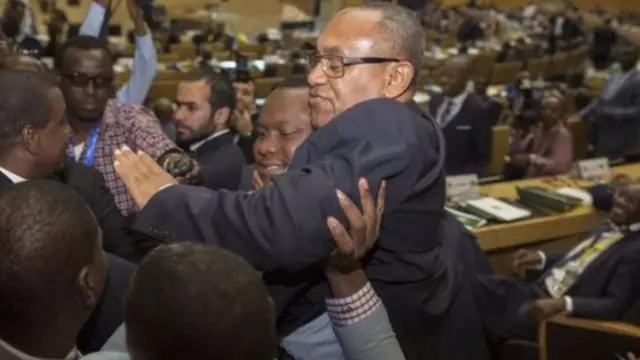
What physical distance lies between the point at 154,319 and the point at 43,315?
276 mm

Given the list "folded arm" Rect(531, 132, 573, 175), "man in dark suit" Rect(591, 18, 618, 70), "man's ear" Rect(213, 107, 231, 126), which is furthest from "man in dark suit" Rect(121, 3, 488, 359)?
"man in dark suit" Rect(591, 18, 618, 70)

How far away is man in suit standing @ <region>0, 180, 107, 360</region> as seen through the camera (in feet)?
4.44

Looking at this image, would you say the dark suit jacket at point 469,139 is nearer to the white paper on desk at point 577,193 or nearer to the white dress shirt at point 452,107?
the white dress shirt at point 452,107

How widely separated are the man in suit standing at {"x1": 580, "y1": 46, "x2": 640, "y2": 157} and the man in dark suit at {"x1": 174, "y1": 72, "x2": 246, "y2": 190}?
358 centimetres

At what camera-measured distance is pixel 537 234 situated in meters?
4.38

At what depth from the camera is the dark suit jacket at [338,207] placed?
145 cm

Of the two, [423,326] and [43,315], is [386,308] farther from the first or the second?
[43,315]

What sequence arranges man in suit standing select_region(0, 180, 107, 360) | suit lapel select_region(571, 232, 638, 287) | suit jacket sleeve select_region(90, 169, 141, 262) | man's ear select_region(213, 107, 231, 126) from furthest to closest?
man's ear select_region(213, 107, 231, 126) → suit lapel select_region(571, 232, 638, 287) → suit jacket sleeve select_region(90, 169, 141, 262) → man in suit standing select_region(0, 180, 107, 360)

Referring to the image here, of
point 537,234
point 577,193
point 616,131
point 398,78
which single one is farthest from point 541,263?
point 616,131

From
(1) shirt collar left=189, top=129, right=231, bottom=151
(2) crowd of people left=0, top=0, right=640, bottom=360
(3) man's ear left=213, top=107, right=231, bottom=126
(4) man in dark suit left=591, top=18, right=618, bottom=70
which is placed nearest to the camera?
(2) crowd of people left=0, top=0, right=640, bottom=360

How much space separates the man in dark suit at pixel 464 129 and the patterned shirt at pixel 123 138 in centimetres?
307

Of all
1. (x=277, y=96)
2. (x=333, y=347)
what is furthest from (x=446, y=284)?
(x=277, y=96)

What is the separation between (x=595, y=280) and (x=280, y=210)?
2.44m

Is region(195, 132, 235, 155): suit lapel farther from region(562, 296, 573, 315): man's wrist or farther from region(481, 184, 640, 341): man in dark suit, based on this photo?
region(562, 296, 573, 315): man's wrist
